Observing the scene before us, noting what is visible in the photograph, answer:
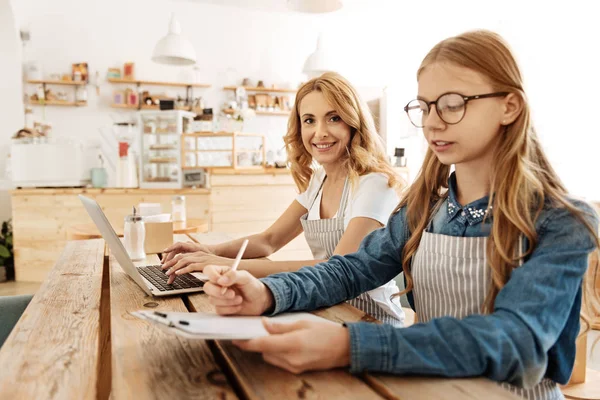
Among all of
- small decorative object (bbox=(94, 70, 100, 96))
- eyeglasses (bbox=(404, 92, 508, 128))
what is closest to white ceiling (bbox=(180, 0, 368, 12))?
small decorative object (bbox=(94, 70, 100, 96))

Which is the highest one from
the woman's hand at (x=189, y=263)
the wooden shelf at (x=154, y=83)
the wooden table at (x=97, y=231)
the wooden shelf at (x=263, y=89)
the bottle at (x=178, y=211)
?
the wooden shelf at (x=154, y=83)

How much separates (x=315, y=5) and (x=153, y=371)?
2989 millimetres

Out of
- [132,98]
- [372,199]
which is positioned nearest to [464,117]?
[372,199]

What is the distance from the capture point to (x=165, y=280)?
1360 millimetres

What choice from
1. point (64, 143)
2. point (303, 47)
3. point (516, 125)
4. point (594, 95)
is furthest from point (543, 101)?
point (64, 143)

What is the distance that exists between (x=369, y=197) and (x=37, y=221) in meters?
4.31

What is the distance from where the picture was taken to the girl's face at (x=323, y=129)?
5.84ft

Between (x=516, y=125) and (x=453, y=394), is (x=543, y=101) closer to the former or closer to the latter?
(x=516, y=125)

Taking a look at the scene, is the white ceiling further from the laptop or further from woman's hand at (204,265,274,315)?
woman's hand at (204,265,274,315)

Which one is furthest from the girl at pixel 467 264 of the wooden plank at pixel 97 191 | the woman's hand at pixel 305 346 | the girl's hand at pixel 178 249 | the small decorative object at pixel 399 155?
the small decorative object at pixel 399 155

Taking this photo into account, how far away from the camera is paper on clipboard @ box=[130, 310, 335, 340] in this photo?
0.70 m

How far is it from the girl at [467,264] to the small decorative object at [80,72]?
609 centimetres

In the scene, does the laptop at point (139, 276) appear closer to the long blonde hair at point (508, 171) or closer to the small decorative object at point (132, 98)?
the long blonde hair at point (508, 171)

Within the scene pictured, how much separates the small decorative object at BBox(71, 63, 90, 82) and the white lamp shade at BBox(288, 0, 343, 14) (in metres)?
4.04
